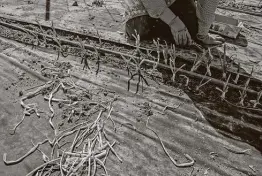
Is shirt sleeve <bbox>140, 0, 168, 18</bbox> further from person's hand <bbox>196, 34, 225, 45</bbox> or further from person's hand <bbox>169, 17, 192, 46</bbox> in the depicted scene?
person's hand <bbox>196, 34, 225, 45</bbox>

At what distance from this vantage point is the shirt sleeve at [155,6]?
1874 millimetres

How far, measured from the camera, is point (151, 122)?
1.45 metres

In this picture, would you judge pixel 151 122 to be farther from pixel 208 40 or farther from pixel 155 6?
pixel 208 40

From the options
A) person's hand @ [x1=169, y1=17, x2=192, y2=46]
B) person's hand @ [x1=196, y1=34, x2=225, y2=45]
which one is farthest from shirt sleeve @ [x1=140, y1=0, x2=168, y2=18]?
person's hand @ [x1=196, y1=34, x2=225, y2=45]

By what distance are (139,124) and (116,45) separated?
41.0 inches

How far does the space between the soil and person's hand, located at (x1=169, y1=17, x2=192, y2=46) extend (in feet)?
1.53

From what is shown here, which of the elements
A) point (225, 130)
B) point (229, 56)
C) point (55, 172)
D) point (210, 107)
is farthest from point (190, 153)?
point (229, 56)

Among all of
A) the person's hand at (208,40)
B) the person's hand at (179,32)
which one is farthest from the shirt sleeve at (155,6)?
the person's hand at (208,40)

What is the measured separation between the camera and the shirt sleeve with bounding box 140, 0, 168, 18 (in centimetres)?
187

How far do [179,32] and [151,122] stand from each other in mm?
957

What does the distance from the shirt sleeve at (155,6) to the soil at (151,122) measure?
0.55 meters

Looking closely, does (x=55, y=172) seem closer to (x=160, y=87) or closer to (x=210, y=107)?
(x=160, y=87)

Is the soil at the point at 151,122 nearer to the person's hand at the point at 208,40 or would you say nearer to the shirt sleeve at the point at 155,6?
the person's hand at the point at 208,40

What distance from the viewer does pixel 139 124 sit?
144cm
